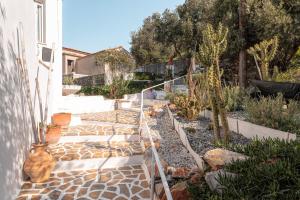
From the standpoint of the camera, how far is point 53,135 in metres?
6.18

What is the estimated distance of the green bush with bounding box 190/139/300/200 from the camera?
8.21ft

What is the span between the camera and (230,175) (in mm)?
2932

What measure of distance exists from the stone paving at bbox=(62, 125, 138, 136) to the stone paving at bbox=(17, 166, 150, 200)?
192 centimetres

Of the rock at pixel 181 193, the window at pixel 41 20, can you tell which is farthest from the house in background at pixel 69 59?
the rock at pixel 181 193

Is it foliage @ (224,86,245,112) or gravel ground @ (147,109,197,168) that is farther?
foliage @ (224,86,245,112)

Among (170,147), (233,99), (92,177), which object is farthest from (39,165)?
(233,99)

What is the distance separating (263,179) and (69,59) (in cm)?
2729

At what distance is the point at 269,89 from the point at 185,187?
547 centimetres

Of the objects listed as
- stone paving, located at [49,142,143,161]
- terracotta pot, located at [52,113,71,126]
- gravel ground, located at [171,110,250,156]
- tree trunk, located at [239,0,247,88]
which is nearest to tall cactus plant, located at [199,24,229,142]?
gravel ground, located at [171,110,250,156]

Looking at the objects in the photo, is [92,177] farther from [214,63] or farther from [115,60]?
[115,60]

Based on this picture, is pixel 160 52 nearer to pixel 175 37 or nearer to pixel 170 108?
pixel 175 37

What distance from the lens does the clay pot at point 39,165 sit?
4566mm

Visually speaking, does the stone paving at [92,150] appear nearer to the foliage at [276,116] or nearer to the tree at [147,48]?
the foliage at [276,116]

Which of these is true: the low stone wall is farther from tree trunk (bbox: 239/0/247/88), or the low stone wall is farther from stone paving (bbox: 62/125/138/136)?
stone paving (bbox: 62/125/138/136)
